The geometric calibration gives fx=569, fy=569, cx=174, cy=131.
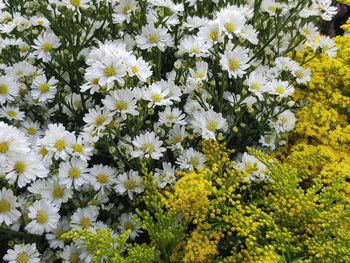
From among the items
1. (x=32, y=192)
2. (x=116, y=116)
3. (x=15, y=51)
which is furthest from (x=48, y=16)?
(x=32, y=192)

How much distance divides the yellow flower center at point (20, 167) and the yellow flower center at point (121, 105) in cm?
37

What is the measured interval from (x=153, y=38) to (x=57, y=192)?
2.23 ft

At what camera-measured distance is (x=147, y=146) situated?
6.65 ft

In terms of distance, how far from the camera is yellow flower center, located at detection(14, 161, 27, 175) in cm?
188

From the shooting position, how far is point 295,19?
2395mm

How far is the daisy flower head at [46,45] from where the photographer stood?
2.27 m

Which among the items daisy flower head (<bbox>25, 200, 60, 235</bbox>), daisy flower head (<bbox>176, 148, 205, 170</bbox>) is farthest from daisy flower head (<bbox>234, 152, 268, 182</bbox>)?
daisy flower head (<bbox>25, 200, 60, 235</bbox>)

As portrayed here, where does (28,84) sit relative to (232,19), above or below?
below

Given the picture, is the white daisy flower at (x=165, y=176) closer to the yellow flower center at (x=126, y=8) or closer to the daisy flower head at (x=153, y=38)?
the daisy flower head at (x=153, y=38)

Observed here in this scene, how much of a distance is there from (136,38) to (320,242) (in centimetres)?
102

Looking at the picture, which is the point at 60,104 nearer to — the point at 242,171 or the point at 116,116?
the point at 116,116

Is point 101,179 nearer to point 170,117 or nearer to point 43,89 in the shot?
point 170,117

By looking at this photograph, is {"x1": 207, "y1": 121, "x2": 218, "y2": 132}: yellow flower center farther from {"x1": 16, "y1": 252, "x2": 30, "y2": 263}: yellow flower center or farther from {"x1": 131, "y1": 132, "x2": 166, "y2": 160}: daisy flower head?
{"x1": 16, "y1": 252, "x2": 30, "y2": 263}: yellow flower center

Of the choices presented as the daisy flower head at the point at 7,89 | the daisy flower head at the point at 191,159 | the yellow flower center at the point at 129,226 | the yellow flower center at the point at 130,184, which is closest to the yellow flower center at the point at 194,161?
the daisy flower head at the point at 191,159
